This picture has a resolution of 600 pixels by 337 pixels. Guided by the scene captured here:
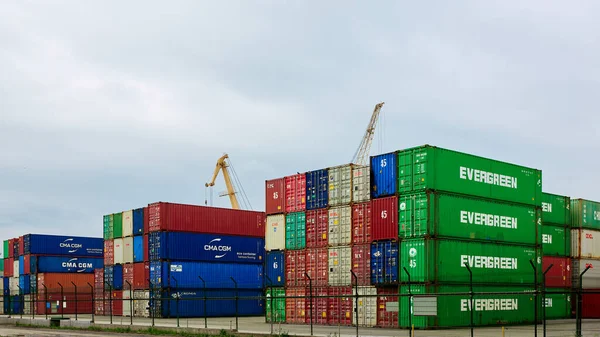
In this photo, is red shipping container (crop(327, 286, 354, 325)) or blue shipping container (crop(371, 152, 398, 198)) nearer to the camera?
blue shipping container (crop(371, 152, 398, 198))

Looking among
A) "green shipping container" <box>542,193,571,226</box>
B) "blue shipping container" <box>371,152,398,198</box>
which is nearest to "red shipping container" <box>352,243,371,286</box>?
"blue shipping container" <box>371,152,398,198</box>

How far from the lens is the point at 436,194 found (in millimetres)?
40125

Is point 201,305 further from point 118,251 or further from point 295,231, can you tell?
point 295,231

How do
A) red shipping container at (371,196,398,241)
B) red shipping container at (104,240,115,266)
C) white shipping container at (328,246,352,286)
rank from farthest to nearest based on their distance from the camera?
red shipping container at (104,240,115,266) < white shipping container at (328,246,352,286) < red shipping container at (371,196,398,241)

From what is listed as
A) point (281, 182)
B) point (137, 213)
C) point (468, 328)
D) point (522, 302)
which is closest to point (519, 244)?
point (522, 302)

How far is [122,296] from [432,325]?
3685 cm

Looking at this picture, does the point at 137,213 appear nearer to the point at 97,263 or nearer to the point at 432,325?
the point at 97,263

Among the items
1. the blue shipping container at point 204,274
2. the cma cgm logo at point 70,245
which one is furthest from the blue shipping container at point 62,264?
the blue shipping container at point 204,274

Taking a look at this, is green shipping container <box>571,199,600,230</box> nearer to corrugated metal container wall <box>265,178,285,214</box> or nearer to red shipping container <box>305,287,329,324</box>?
red shipping container <box>305,287,329,324</box>

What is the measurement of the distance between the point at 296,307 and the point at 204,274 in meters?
19.2

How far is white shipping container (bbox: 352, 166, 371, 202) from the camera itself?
43.2 meters

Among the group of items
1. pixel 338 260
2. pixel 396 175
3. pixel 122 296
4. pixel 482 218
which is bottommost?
pixel 122 296

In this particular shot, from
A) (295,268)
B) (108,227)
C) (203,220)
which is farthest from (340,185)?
(108,227)

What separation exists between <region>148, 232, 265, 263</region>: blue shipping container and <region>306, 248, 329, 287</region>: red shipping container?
18.9 metres
